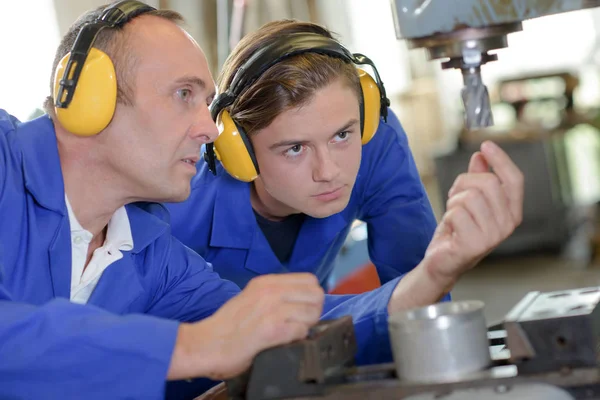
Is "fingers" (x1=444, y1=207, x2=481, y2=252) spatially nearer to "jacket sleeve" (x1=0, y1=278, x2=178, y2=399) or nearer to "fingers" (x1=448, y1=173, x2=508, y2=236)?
"fingers" (x1=448, y1=173, x2=508, y2=236)

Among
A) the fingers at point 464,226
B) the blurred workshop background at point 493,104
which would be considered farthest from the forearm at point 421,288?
the blurred workshop background at point 493,104

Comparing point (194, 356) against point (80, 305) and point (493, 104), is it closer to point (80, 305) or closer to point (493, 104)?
point (80, 305)

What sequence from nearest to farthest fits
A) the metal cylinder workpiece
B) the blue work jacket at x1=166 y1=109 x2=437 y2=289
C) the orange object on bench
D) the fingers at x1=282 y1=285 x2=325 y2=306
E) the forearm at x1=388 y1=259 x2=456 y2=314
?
the metal cylinder workpiece
the fingers at x1=282 y1=285 x2=325 y2=306
the forearm at x1=388 y1=259 x2=456 y2=314
the blue work jacket at x1=166 y1=109 x2=437 y2=289
the orange object on bench

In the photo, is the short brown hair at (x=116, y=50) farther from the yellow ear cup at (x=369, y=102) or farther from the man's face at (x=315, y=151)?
the yellow ear cup at (x=369, y=102)

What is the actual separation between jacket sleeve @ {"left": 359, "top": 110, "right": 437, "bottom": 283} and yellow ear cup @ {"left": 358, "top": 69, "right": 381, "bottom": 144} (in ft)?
0.69

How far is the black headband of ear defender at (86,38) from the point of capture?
1.31m

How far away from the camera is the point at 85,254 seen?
141 centimetres

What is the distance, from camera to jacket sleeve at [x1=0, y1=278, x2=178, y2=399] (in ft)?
3.12

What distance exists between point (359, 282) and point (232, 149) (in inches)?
34.7

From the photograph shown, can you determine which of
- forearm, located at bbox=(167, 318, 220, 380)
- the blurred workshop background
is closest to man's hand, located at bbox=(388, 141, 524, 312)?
forearm, located at bbox=(167, 318, 220, 380)

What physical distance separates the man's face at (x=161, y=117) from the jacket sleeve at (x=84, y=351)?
480 millimetres

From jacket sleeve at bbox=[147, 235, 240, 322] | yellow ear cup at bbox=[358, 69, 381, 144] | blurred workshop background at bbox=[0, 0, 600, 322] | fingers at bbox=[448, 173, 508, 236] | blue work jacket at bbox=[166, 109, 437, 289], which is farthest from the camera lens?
blurred workshop background at bbox=[0, 0, 600, 322]

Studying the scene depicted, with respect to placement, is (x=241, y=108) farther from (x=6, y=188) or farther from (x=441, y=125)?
(x=441, y=125)

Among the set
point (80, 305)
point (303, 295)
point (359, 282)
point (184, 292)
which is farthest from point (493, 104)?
point (80, 305)
